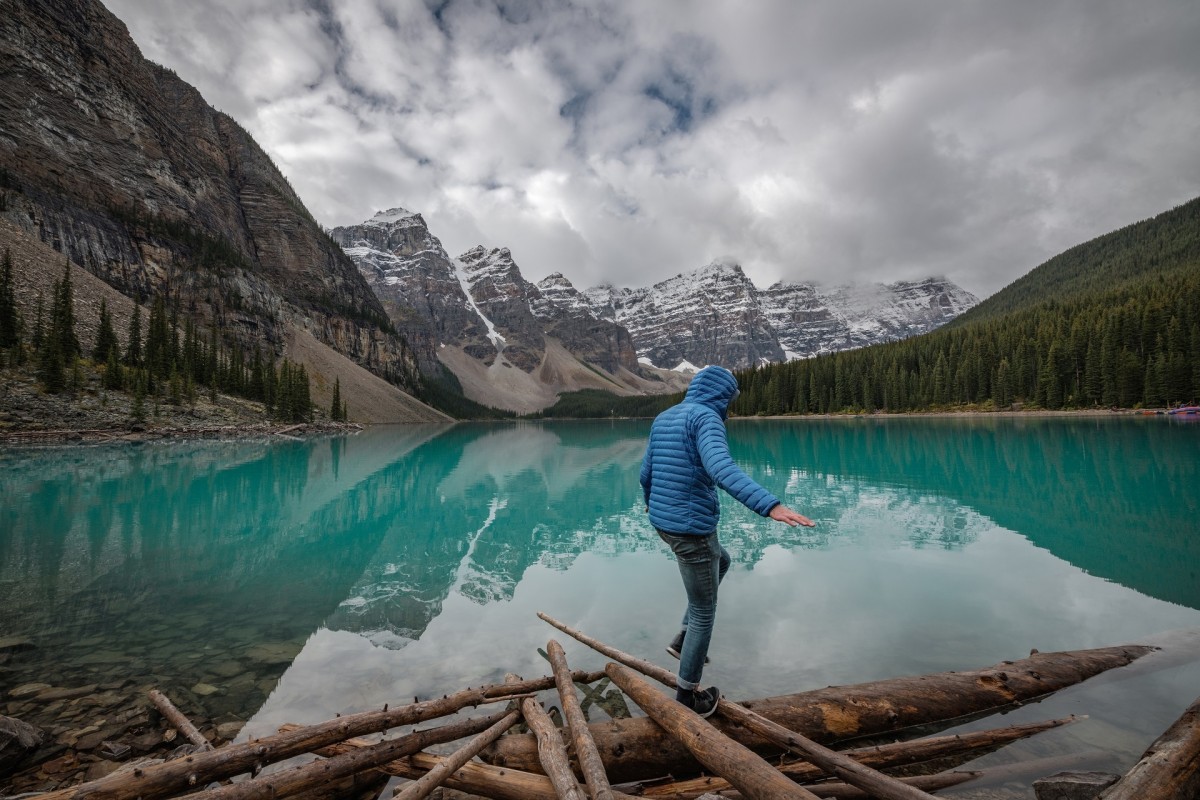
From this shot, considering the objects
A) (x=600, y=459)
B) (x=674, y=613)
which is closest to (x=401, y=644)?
(x=674, y=613)

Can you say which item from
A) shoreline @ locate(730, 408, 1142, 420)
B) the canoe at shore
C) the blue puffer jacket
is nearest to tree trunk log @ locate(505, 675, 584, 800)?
the canoe at shore

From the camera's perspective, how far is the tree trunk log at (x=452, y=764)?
10.2 ft

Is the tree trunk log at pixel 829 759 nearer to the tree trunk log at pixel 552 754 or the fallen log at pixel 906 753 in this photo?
the fallen log at pixel 906 753

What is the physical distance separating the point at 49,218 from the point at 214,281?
2814 cm

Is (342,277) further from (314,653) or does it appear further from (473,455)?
(314,653)

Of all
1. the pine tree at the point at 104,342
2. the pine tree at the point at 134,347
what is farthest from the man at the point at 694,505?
the pine tree at the point at 134,347

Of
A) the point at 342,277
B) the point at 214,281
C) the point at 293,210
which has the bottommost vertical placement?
the point at 214,281

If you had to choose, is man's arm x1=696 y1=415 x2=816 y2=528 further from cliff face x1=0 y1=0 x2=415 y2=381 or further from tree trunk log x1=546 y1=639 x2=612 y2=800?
cliff face x1=0 y1=0 x2=415 y2=381

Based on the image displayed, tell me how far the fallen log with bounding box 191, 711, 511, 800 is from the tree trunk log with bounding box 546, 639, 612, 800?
24.7 inches

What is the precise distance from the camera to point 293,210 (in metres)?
167

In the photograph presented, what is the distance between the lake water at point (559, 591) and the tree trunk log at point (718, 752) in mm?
2531

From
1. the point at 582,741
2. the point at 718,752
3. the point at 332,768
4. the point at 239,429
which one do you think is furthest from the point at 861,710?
the point at 239,429

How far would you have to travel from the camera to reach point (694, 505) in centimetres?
498

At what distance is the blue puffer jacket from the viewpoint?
4766mm
